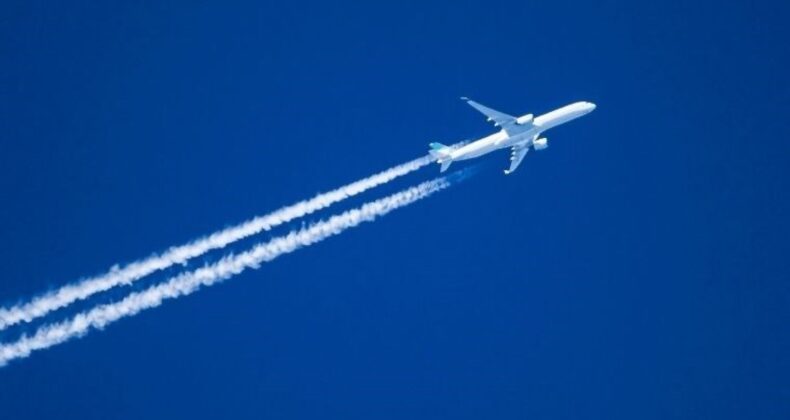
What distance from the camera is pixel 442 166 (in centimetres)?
6712

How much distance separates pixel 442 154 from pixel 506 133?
520 cm

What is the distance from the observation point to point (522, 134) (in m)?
67.8

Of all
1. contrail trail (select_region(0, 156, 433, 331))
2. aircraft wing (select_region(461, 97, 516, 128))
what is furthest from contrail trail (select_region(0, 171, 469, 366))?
aircraft wing (select_region(461, 97, 516, 128))

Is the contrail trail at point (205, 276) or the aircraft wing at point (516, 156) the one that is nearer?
the contrail trail at point (205, 276)

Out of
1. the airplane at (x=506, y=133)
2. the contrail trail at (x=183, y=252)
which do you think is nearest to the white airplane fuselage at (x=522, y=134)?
the airplane at (x=506, y=133)

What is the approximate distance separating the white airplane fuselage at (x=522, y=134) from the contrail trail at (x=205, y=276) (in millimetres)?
4057

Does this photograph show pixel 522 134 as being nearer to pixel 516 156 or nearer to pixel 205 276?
pixel 516 156

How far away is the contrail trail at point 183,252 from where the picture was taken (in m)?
56.4

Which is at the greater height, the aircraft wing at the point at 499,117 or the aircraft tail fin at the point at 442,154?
the aircraft wing at the point at 499,117

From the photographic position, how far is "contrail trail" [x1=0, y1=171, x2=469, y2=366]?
57.0 m

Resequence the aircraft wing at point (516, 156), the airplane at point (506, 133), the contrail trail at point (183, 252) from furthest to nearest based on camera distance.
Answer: the aircraft wing at point (516, 156), the airplane at point (506, 133), the contrail trail at point (183, 252)

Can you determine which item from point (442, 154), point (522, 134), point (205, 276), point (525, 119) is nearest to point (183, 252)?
point (205, 276)

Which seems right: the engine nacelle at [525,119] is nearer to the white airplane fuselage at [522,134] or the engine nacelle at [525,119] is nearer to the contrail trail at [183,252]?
the white airplane fuselage at [522,134]

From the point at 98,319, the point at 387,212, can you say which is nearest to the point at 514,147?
the point at 387,212
